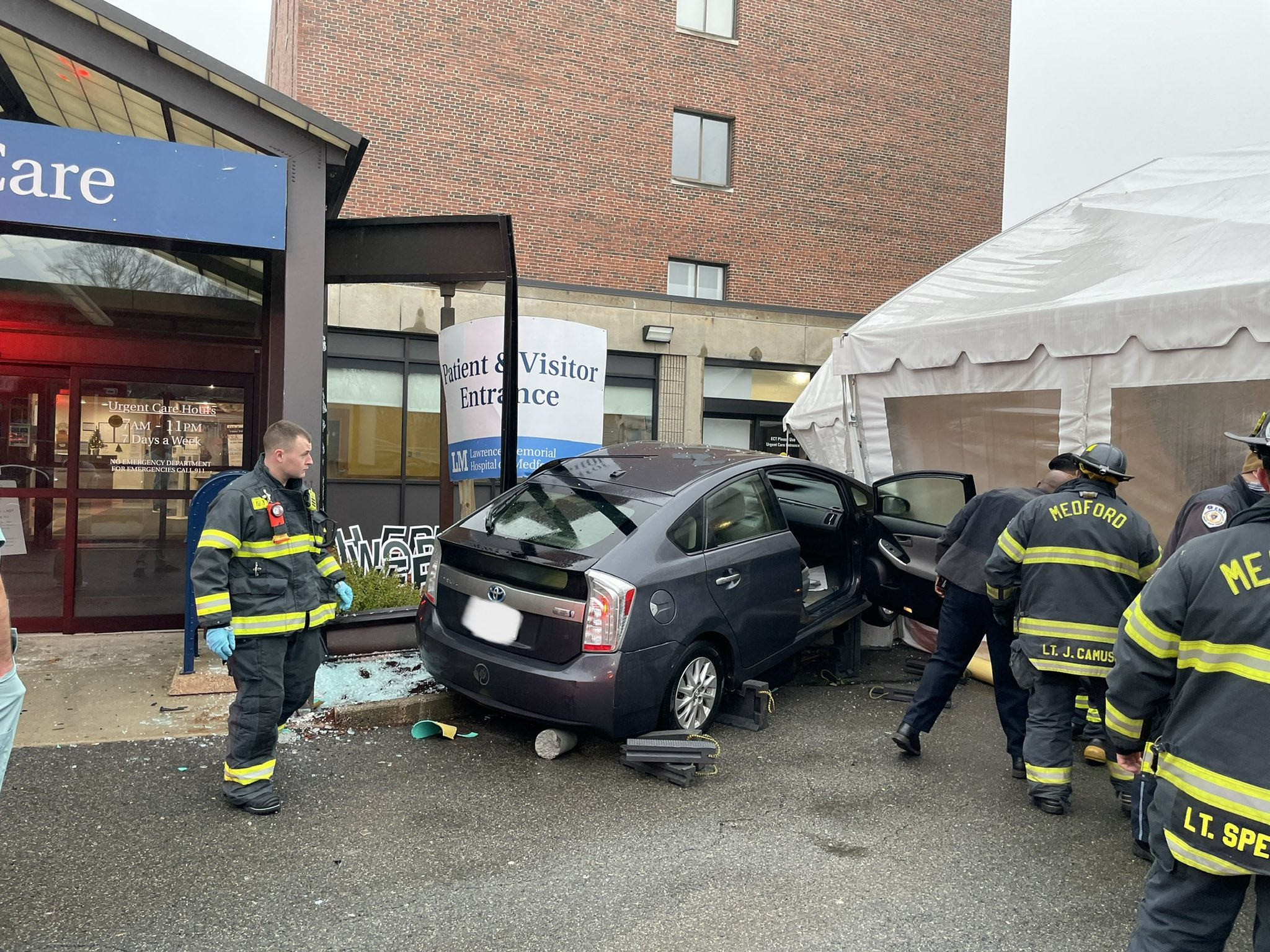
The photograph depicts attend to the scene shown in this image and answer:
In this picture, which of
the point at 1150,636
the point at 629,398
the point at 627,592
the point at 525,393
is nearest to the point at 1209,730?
the point at 1150,636

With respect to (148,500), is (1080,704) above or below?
below

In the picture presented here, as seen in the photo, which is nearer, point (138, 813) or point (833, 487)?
point (138, 813)

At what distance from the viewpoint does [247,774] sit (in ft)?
13.8

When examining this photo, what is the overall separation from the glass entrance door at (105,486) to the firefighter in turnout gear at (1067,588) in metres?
6.11

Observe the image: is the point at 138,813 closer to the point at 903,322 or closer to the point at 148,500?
the point at 148,500

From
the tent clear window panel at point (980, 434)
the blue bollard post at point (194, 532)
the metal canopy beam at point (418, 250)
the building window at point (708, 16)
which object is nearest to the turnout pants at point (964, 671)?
the tent clear window panel at point (980, 434)

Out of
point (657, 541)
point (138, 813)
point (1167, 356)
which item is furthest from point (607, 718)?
point (1167, 356)

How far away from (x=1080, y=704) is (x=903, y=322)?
394cm

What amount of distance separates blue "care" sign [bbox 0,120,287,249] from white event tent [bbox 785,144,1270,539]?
5.26 metres

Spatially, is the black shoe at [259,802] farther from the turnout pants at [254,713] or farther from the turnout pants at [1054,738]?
the turnout pants at [1054,738]

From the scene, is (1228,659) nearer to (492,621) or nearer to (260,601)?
(492,621)

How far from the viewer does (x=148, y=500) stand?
24.1 feet

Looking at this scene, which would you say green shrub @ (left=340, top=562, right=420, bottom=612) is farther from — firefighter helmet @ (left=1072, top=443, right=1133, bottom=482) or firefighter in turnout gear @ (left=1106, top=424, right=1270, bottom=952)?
firefighter in turnout gear @ (left=1106, top=424, right=1270, bottom=952)

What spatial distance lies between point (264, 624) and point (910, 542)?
483 centimetres
